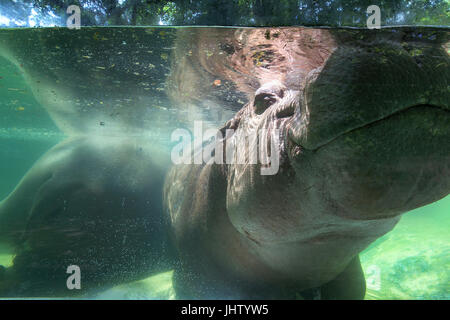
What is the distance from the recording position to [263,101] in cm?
258

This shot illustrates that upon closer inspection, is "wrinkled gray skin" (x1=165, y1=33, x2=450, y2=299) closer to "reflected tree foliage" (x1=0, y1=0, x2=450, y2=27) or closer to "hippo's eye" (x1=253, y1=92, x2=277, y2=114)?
"hippo's eye" (x1=253, y1=92, x2=277, y2=114)

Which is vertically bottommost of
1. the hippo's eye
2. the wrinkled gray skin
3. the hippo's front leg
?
the hippo's front leg

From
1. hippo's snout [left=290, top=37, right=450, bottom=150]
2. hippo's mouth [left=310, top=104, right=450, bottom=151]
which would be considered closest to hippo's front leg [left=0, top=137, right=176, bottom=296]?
hippo's snout [left=290, top=37, right=450, bottom=150]

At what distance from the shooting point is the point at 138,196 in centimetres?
552

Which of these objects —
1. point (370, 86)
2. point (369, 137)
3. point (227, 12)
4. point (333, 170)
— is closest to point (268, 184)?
point (333, 170)

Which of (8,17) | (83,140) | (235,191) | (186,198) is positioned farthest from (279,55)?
(8,17)

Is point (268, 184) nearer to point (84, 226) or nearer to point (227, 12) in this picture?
point (227, 12)

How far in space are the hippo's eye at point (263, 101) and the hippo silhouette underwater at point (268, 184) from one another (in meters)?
0.01

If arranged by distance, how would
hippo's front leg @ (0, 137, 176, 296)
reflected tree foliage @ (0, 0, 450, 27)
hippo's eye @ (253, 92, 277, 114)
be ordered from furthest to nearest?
hippo's front leg @ (0, 137, 176, 296) → reflected tree foliage @ (0, 0, 450, 27) → hippo's eye @ (253, 92, 277, 114)

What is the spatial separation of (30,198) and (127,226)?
226cm

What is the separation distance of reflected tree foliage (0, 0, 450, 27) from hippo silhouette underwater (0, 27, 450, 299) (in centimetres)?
27

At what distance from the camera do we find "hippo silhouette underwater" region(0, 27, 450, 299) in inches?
49.5

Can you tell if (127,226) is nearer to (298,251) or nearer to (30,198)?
(30,198)
